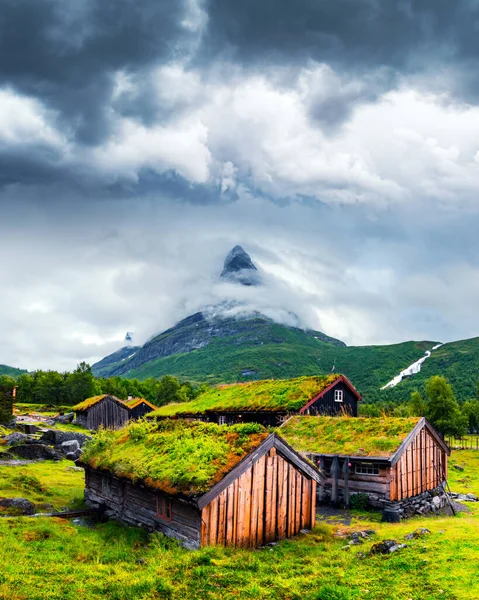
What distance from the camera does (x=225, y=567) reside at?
51.6ft

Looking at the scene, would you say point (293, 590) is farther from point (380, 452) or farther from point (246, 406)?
point (246, 406)

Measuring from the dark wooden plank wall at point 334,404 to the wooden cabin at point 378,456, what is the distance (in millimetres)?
11746

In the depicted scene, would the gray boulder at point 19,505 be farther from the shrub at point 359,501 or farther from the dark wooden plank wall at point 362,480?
the shrub at point 359,501

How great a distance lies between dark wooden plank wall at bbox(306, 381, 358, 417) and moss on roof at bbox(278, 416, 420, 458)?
30.5 feet

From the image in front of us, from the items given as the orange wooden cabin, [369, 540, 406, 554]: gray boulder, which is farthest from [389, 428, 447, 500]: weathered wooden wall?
[369, 540, 406, 554]: gray boulder

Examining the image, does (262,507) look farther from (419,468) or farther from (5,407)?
(5,407)

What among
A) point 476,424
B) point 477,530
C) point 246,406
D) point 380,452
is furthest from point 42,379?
point 477,530

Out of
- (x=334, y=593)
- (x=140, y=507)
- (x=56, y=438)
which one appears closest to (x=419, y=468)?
(x=140, y=507)

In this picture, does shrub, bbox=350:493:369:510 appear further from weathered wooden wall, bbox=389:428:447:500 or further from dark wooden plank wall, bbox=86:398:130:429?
dark wooden plank wall, bbox=86:398:130:429

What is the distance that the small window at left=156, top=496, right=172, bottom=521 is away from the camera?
2033 centimetres

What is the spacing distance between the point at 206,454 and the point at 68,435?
41239 millimetres

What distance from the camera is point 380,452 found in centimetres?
2878

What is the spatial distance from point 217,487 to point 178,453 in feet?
13.3

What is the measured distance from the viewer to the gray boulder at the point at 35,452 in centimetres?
4500
